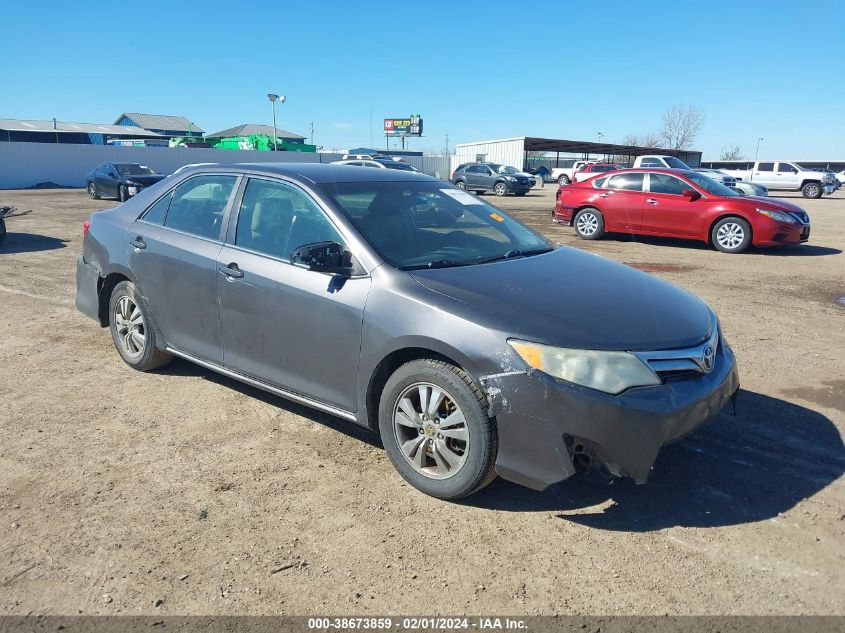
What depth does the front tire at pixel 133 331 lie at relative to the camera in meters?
4.78

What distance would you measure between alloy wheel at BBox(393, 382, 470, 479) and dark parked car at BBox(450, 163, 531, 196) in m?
28.9

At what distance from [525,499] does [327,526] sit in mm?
1016

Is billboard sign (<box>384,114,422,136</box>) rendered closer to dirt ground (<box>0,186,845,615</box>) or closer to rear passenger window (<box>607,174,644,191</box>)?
rear passenger window (<box>607,174,644,191</box>)

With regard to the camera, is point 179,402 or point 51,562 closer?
point 51,562

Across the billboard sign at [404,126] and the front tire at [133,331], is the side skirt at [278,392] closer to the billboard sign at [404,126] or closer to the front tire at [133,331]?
the front tire at [133,331]

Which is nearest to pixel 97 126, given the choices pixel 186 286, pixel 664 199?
pixel 664 199

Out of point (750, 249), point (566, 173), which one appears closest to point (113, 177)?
point (750, 249)

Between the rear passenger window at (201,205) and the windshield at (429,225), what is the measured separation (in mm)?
856

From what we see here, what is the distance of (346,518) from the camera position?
312 cm

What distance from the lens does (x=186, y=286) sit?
4309 millimetres

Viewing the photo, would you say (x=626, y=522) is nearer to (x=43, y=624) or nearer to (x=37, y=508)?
(x=43, y=624)

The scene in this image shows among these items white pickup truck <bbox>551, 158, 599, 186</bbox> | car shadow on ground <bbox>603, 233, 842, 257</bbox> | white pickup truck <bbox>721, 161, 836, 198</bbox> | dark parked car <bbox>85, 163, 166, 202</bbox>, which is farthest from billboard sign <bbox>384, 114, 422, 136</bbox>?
car shadow on ground <bbox>603, 233, 842, 257</bbox>

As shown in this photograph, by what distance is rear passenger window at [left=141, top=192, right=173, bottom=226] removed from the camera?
4.73 meters

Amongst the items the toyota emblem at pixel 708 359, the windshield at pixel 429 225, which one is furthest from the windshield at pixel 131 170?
the toyota emblem at pixel 708 359
